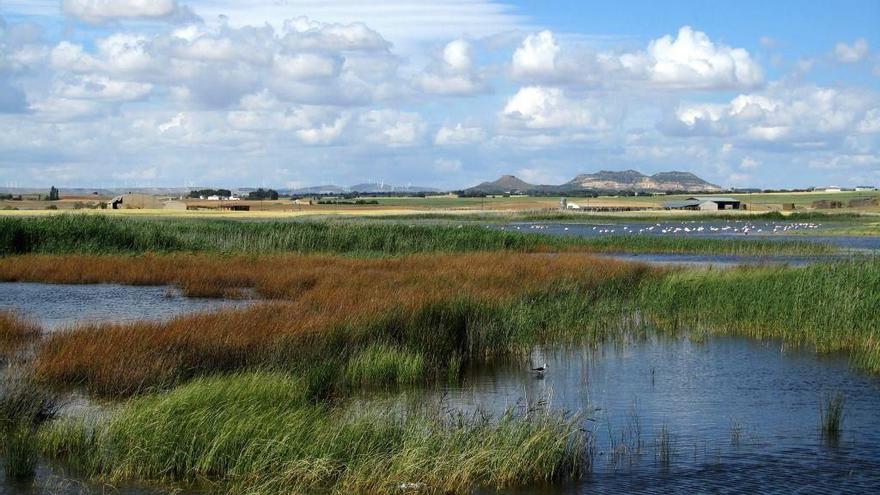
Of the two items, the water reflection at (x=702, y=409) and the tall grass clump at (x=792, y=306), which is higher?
the tall grass clump at (x=792, y=306)

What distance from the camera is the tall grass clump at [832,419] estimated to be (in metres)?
14.6

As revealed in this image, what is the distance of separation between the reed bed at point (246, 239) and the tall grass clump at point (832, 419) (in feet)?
89.0

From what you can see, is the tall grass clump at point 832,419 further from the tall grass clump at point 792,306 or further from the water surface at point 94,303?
the water surface at point 94,303

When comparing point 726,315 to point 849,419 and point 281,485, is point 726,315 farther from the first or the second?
point 281,485

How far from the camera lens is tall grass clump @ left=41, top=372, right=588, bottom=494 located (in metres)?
11.0

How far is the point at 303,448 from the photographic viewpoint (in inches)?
444

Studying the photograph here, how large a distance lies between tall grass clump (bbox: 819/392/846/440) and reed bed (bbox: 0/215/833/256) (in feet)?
89.0

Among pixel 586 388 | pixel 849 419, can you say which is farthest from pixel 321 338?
pixel 849 419

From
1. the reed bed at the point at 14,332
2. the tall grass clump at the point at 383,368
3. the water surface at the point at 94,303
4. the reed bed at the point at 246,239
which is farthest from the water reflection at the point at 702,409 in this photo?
the reed bed at the point at 246,239

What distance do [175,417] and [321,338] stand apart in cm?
573

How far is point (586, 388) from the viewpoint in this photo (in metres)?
17.6

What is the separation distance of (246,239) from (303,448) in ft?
112

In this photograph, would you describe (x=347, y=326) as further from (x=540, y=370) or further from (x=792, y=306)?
(x=792, y=306)

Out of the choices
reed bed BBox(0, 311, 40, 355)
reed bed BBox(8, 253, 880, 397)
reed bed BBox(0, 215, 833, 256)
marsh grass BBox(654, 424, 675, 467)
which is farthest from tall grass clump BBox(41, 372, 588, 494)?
reed bed BBox(0, 215, 833, 256)
